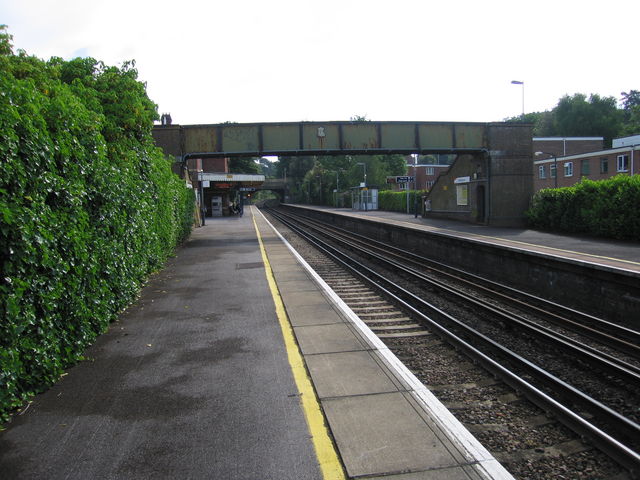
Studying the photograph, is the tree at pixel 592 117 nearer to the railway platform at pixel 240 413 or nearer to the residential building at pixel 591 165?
the residential building at pixel 591 165

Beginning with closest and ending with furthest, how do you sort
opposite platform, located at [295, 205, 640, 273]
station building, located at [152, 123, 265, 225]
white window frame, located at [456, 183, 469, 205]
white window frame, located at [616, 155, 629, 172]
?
opposite platform, located at [295, 205, 640, 273], station building, located at [152, 123, 265, 225], white window frame, located at [456, 183, 469, 205], white window frame, located at [616, 155, 629, 172]

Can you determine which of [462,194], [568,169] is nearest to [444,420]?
[462,194]

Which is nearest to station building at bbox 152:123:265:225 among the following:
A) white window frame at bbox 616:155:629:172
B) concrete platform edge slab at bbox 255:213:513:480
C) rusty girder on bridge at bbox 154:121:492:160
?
rusty girder on bridge at bbox 154:121:492:160

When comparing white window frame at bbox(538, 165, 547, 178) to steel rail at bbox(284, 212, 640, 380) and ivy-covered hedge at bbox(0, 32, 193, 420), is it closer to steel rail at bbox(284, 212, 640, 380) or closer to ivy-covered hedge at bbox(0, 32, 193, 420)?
steel rail at bbox(284, 212, 640, 380)

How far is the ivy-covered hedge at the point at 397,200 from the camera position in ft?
149

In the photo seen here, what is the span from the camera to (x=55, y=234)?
4.49 metres

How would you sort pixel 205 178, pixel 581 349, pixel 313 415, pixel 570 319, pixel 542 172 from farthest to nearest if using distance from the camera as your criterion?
pixel 542 172 < pixel 205 178 < pixel 570 319 < pixel 581 349 < pixel 313 415

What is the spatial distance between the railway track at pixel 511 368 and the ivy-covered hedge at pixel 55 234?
4.04 meters

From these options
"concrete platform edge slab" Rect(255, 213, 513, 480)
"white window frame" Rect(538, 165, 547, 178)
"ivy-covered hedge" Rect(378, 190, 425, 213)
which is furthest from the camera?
"white window frame" Rect(538, 165, 547, 178)

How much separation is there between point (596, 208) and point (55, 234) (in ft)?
69.7

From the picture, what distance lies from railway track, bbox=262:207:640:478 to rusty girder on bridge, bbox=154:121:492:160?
15.8 m

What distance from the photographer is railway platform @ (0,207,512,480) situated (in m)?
3.25

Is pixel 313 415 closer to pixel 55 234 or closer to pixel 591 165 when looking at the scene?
pixel 55 234

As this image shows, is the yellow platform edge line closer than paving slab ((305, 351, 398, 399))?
Yes
